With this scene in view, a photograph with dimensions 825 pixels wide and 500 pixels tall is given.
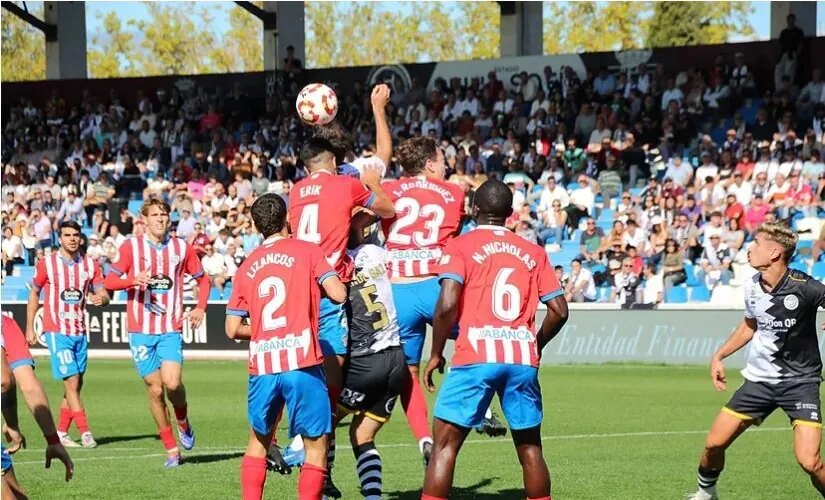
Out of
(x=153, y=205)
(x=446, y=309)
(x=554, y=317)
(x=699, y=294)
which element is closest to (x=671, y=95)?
(x=699, y=294)

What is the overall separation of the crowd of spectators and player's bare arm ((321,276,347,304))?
16.2 meters

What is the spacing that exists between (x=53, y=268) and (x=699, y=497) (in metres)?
8.23

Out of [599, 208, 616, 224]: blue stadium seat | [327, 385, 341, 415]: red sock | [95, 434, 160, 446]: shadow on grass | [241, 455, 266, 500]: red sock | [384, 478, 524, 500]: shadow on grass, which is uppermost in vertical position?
[599, 208, 616, 224]: blue stadium seat

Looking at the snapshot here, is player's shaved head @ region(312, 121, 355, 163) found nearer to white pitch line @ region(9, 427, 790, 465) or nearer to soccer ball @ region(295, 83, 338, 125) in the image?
soccer ball @ region(295, 83, 338, 125)

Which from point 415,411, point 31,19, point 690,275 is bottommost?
point 690,275

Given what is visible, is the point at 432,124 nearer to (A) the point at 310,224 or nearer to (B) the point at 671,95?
(B) the point at 671,95

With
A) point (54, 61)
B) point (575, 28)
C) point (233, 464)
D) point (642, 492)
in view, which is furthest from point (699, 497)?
point (575, 28)

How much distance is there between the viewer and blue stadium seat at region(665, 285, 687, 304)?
2323 centimetres

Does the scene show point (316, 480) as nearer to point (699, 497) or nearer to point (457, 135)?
point (699, 497)

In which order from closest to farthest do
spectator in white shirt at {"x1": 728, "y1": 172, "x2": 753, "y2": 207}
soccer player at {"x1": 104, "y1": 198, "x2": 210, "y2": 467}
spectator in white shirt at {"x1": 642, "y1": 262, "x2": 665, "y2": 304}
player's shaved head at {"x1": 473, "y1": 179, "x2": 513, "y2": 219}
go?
player's shaved head at {"x1": 473, "y1": 179, "x2": 513, "y2": 219}
soccer player at {"x1": 104, "y1": 198, "x2": 210, "y2": 467}
spectator in white shirt at {"x1": 642, "y1": 262, "x2": 665, "y2": 304}
spectator in white shirt at {"x1": 728, "y1": 172, "x2": 753, "y2": 207}

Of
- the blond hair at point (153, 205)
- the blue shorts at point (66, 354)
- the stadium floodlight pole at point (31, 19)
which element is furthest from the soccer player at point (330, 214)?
the stadium floodlight pole at point (31, 19)

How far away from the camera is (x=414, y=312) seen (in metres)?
9.55

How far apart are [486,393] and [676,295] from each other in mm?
16495

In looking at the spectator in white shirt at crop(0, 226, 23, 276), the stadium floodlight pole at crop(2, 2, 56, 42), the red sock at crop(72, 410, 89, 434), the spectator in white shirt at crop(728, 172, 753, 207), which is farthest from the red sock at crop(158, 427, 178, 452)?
the stadium floodlight pole at crop(2, 2, 56, 42)
